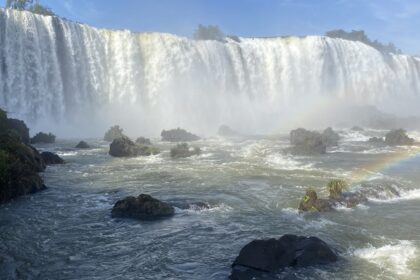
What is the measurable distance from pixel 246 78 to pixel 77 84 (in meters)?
26.5

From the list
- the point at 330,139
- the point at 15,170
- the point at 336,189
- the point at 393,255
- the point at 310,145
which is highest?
the point at 330,139

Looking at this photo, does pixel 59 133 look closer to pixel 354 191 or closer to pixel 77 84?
pixel 77 84

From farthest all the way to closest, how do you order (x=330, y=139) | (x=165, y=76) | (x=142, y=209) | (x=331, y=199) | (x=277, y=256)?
(x=165, y=76)
(x=330, y=139)
(x=331, y=199)
(x=142, y=209)
(x=277, y=256)

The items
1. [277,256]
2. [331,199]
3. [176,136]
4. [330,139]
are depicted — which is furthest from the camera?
[176,136]

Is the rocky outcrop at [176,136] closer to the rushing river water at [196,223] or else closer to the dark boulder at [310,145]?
the dark boulder at [310,145]

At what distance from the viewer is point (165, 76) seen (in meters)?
62.3

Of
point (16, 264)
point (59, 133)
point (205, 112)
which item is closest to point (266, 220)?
point (16, 264)

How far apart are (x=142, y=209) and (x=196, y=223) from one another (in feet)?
7.74

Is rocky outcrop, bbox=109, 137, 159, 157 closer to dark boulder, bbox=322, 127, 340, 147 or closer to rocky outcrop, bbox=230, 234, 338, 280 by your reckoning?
dark boulder, bbox=322, 127, 340, 147

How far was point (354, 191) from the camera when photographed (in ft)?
74.8

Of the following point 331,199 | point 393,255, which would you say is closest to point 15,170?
point 331,199

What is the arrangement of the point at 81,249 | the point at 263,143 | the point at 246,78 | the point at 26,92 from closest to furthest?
the point at 81,249 < the point at 263,143 < the point at 26,92 < the point at 246,78

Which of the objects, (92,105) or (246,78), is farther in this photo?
(246,78)

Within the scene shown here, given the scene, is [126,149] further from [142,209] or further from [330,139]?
[330,139]
